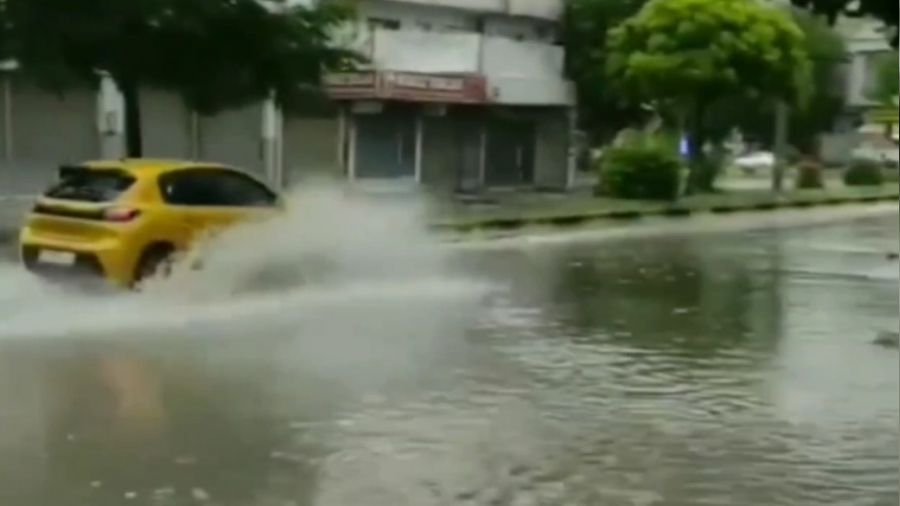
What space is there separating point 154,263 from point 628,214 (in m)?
19.7

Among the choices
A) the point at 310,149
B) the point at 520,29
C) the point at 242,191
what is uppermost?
the point at 520,29

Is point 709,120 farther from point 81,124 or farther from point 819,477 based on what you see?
point 819,477

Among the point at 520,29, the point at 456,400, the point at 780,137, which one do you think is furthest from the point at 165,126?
the point at 456,400

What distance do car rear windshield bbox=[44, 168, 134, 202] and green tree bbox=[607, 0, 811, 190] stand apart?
25.2 metres

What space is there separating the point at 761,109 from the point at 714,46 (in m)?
8.93

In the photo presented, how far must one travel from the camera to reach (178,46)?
25703 mm

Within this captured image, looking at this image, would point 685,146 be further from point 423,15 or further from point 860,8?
point 860,8

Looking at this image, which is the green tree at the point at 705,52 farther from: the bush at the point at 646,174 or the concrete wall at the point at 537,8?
the concrete wall at the point at 537,8

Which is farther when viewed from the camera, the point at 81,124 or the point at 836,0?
the point at 81,124

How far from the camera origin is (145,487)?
862cm

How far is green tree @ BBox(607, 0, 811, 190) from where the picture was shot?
41344 millimetres

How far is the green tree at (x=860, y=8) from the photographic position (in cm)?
785

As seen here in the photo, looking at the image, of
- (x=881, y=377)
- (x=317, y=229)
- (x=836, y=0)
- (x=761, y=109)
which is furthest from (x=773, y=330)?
(x=761, y=109)

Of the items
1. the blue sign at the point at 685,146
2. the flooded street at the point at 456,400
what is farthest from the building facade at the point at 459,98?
the flooded street at the point at 456,400
